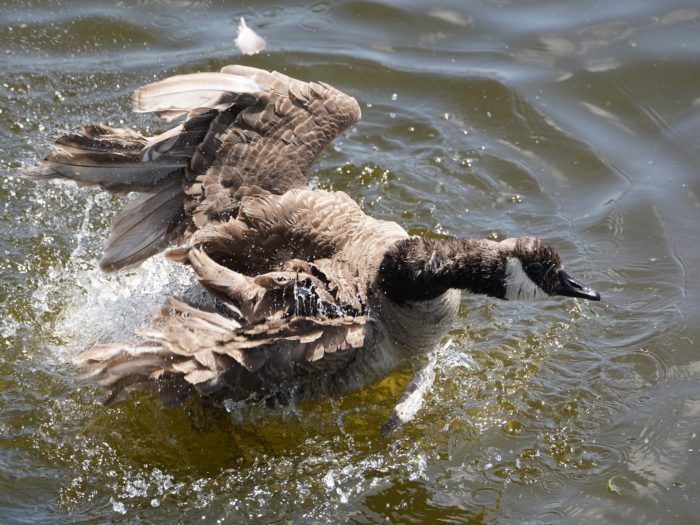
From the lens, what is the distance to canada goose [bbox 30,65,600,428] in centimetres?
608

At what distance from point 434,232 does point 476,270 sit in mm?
2407

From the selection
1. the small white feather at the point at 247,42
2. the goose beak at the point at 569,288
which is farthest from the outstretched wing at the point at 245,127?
the goose beak at the point at 569,288

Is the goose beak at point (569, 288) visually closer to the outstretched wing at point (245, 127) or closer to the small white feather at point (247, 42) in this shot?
the outstretched wing at point (245, 127)

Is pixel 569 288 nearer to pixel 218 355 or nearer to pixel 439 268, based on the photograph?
pixel 439 268

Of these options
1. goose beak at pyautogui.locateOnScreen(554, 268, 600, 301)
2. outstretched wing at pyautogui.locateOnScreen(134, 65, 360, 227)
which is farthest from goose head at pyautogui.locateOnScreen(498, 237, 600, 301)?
outstretched wing at pyautogui.locateOnScreen(134, 65, 360, 227)

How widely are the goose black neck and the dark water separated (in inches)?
43.7

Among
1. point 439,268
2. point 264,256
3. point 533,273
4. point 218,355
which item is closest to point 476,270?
point 439,268

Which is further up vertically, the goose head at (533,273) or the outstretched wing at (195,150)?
the outstretched wing at (195,150)

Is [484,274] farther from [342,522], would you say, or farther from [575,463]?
[342,522]

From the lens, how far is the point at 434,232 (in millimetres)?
8969

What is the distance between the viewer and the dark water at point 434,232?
657 centimetres

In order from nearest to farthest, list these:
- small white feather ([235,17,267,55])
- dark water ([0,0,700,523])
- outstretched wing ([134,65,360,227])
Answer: dark water ([0,0,700,523]) → outstretched wing ([134,65,360,227]) → small white feather ([235,17,267,55])

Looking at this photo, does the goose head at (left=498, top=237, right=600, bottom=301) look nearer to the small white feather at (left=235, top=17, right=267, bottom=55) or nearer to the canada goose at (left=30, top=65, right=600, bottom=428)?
the canada goose at (left=30, top=65, right=600, bottom=428)

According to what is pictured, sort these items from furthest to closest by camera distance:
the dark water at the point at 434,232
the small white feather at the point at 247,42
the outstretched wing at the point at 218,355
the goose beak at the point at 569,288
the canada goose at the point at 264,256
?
1. the small white feather at the point at 247,42
2. the goose beak at the point at 569,288
3. the dark water at the point at 434,232
4. the canada goose at the point at 264,256
5. the outstretched wing at the point at 218,355
